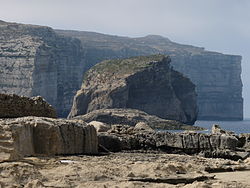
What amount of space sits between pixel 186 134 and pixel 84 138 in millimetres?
6456

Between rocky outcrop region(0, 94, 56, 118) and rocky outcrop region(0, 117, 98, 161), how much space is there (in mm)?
2320

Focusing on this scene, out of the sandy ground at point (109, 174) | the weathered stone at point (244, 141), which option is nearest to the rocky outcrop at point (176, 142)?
the weathered stone at point (244, 141)

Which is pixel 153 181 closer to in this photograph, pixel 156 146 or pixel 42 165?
pixel 42 165

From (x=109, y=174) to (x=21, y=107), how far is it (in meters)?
9.08

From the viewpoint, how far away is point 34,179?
13.3m

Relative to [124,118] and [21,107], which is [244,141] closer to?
[21,107]

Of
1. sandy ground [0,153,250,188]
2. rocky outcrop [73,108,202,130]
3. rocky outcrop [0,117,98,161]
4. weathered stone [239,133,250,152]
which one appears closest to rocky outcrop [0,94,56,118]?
rocky outcrop [0,117,98,161]

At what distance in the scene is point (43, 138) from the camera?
19.1m

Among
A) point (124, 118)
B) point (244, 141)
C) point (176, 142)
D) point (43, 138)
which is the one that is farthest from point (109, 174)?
point (124, 118)

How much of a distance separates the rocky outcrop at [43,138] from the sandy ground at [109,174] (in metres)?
0.55

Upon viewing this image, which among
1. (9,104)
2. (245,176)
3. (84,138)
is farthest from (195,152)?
(245,176)

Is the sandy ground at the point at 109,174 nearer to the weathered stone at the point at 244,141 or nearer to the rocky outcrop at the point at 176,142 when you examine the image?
the rocky outcrop at the point at 176,142

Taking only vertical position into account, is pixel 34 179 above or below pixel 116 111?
above

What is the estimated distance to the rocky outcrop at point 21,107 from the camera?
22578 mm
